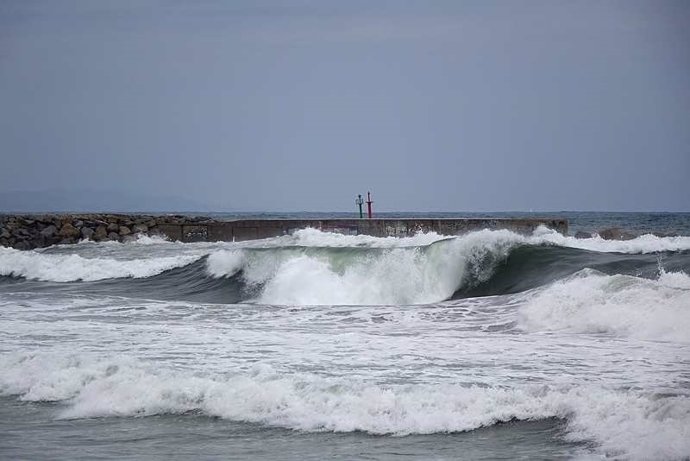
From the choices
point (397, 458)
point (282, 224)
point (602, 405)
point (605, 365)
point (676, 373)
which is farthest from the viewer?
point (282, 224)

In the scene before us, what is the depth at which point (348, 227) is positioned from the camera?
31.5m

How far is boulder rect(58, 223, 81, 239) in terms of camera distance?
36188mm

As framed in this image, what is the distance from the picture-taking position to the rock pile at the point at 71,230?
3612 centimetres

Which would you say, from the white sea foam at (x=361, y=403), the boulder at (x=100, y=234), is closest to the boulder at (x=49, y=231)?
the boulder at (x=100, y=234)

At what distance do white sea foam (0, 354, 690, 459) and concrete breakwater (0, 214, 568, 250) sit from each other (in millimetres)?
21357

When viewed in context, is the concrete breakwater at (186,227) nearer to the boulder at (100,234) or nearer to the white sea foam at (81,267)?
the boulder at (100,234)

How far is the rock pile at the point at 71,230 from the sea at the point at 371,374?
18065 mm

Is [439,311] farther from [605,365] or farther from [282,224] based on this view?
[282,224]

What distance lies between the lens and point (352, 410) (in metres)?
7.24

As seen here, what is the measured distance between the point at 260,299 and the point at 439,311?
5823mm

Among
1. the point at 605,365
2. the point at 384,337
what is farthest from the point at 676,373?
the point at 384,337

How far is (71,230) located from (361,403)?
31.0m

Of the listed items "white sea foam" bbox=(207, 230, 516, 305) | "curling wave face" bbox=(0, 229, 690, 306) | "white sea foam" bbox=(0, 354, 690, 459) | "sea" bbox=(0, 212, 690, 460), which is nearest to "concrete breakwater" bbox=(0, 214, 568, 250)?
"curling wave face" bbox=(0, 229, 690, 306)

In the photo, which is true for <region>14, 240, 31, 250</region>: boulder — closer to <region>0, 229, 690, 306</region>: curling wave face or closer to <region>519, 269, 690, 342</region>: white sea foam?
<region>0, 229, 690, 306</region>: curling wave face
